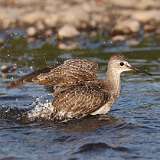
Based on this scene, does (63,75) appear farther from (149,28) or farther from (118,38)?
(149,28)

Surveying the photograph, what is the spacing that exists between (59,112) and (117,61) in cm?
128

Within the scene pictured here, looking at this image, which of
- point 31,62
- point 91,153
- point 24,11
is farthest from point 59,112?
point 24,11

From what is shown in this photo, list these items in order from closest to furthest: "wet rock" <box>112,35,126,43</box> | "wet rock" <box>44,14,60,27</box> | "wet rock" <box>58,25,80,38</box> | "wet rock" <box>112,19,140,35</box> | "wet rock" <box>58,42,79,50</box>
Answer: "wet rock" <box>58,42,79,50</box> < "wet rock" <box>112,35,126,43</box> < "wet rock" <box>58,25,80,38</box> < "wet rock" <box>112,19,140,35</box> < "wet rock" <box>44,14,60,27</box>

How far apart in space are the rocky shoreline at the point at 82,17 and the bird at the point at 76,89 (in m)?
7.46

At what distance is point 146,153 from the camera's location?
10.8 meters

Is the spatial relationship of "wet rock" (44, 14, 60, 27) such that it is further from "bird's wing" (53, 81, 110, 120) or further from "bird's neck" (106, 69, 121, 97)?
"bird's wing" (53, 81, 110, 120)

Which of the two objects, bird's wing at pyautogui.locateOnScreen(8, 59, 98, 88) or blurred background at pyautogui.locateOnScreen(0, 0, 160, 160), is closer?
blurred background at pyautogui.locateOnScreen(0, 0, 160, 160)

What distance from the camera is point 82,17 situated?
73.9ft

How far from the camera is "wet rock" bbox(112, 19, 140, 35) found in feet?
69.8

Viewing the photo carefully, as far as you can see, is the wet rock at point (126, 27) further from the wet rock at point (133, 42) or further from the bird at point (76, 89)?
the bird at point (76, 89)

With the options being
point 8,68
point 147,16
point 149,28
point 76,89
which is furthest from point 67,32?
point 76,89

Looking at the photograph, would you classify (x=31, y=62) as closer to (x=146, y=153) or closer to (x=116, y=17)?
(x=116, y=17)

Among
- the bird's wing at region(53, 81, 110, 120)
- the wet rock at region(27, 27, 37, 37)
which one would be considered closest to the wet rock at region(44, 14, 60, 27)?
the wet rock at region(27, 27, 37, 37)

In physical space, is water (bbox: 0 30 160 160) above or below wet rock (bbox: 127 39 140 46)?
below
